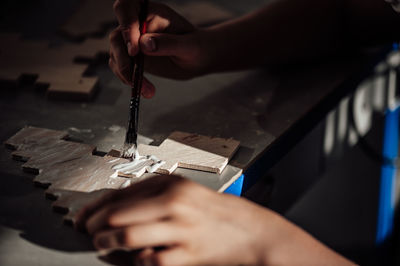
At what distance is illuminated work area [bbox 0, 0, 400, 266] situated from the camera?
2.49ft

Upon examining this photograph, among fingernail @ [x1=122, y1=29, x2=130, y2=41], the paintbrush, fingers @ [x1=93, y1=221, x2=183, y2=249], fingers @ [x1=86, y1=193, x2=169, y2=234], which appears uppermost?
fingernail @ [x1=122, y1=29, x2=130, y2=41]

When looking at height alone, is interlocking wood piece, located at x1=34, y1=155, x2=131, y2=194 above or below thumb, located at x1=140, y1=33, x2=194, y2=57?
below

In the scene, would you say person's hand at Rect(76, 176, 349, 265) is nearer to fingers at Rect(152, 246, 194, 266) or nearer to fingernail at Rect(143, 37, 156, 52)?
fingers at Rect(152, 246, 194, 266)

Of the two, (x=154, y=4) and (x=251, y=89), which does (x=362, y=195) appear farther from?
(x=154, y=4)

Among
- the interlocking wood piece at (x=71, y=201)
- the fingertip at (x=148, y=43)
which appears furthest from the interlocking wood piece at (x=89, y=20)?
the interlocking wood piece at (x=71, y=201)

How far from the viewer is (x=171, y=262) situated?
27.6 inches

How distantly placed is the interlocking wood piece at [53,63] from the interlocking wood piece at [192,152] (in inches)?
13.2

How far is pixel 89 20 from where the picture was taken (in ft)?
5.51

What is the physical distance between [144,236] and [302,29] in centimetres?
93

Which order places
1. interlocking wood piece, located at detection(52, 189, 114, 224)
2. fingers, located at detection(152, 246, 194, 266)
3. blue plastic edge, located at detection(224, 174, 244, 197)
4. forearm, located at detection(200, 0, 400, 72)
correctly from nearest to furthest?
fingers, located at detection(152, 246, 194, 266) < interlocking wood piece, located at detection(52, 189, 114, 224) < blue plastic edge, located at detection(224, 174, 244, 197) < forearm, located at detection(200, 0, 400, 72)

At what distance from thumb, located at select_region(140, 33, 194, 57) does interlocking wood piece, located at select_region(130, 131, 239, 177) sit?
0.70 feet

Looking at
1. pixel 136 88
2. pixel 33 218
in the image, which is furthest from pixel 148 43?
pixel 33 218

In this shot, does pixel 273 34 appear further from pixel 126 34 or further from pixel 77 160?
pixel 77 160

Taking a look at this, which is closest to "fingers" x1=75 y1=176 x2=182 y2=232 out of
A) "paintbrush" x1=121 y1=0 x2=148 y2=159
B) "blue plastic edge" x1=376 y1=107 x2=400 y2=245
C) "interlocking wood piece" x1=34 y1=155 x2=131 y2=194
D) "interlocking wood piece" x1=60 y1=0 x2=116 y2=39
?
"interlocking wood piece" x1=34 y1=155 x2=131 y2=194
